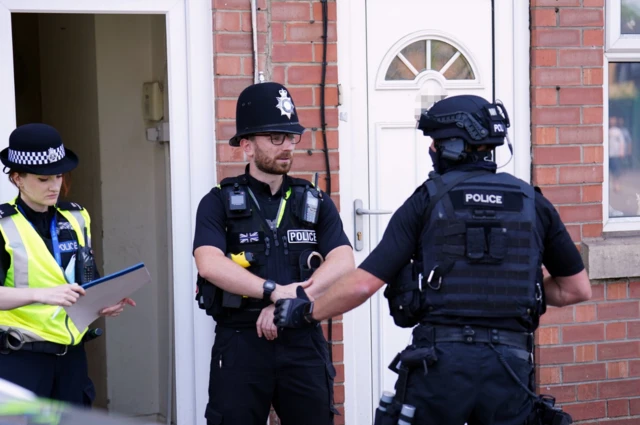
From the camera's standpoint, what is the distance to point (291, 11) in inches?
211

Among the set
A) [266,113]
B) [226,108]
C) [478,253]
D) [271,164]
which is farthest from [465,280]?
[226,108]

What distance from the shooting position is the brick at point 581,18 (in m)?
5.77

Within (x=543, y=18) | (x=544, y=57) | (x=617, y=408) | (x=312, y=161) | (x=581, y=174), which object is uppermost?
(x=543, y=18)

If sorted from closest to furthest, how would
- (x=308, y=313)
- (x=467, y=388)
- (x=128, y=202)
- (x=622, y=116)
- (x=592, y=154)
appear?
(x=467, y=388)
(x=308, y=313)
(x=592, y=154)
(x=622, y=116)
(x=128, y=202)

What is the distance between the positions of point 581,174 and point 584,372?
1.13m

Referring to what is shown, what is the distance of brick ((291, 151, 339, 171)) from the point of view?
17.5 feet

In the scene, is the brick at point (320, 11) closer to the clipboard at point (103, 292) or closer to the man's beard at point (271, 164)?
the man's beard at point (271, 164)

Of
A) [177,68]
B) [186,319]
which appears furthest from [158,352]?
[177,68]

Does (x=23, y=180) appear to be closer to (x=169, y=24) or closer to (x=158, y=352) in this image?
(x=169, y=24)

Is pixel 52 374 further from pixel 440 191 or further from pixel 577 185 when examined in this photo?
pixel 577 185

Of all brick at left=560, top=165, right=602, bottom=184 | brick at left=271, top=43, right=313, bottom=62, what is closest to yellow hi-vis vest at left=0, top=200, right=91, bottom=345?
brick at left=271, top=43, right=313, bottom=62

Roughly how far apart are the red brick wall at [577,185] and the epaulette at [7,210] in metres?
2.88

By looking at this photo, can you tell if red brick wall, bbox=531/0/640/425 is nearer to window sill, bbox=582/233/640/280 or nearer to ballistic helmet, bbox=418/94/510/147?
window sill, bbox=582/233/640/280

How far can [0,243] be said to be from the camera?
423 cm
